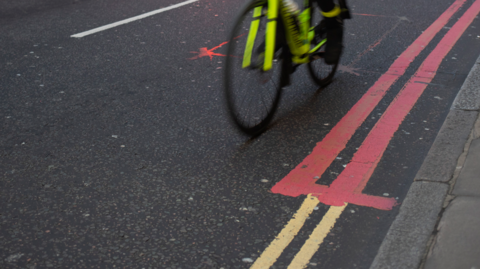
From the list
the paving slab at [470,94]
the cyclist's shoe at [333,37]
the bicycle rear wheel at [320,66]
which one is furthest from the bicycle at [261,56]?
the paving slab at [470,94]

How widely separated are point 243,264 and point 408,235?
0.94m

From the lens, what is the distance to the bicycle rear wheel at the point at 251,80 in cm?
366

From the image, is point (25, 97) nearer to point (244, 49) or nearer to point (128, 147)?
point (128, 147)

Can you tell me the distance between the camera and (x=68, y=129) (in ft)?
13.1

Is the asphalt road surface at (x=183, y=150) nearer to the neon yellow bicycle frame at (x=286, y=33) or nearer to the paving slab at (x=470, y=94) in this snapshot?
the paving slab at (x=470, y=94)

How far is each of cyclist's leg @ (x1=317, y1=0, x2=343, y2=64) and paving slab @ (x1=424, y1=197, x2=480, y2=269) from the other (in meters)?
2.04

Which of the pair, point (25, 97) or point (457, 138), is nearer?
point (457, 138)

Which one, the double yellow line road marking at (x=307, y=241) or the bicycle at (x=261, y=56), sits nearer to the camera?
the double yellow line road marking at (x=307, y=241)

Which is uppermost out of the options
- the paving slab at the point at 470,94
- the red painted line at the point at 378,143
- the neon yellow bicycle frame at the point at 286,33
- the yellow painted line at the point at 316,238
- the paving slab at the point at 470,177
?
the neon yellow bicycle frame at the point at 286,33

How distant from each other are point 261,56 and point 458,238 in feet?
6.05

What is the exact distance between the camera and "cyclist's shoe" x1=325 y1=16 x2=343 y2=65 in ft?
14.7

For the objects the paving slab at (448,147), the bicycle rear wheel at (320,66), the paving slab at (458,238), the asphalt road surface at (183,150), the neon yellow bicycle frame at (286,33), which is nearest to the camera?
the paving slab at (458,238)

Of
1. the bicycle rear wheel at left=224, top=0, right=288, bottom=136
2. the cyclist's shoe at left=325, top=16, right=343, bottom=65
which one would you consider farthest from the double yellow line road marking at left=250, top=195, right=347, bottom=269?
the cyclist's shoe at left=325, top=16, right=343, bottom=65

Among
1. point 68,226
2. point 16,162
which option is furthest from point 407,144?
point 16,162
